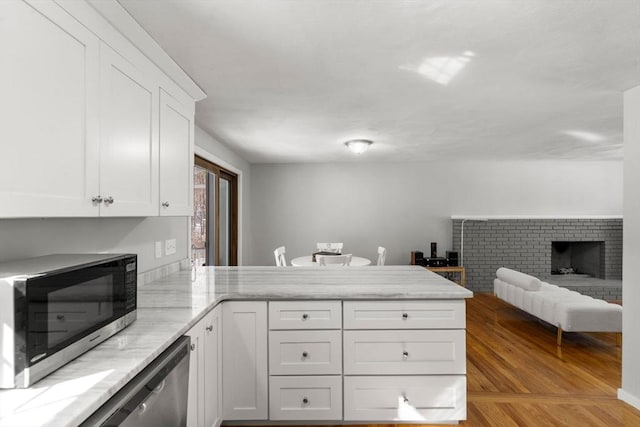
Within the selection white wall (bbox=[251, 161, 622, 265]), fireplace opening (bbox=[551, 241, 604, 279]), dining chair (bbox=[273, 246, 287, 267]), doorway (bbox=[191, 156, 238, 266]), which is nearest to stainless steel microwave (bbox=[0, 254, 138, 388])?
doorway (bbox=[191, 156, 238, 266])

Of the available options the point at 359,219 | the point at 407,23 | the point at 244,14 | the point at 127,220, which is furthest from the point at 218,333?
the point at 359,219

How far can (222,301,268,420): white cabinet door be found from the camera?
2.29 m

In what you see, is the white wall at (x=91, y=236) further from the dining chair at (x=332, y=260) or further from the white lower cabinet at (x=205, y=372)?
the dining chair at (x=332, y=260)

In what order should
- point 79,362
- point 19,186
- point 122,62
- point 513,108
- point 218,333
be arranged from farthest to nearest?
point 513,108, point 218,333, point 122,62, point 79,362, point 19,186

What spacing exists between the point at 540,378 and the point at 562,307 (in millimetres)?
1035

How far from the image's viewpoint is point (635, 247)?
263cm

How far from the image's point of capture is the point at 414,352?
2285 millimetres

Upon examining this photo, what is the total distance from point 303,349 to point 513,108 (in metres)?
2.57

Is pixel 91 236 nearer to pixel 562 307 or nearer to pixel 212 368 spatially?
pixel 212 368

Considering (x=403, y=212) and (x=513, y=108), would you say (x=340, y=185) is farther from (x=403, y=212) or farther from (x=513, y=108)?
(x=513, y=108)

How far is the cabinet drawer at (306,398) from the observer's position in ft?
7.57

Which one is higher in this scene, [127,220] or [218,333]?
[127,220]

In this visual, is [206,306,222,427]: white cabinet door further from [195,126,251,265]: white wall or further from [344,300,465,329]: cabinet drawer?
[195,126,251,265]: white wall

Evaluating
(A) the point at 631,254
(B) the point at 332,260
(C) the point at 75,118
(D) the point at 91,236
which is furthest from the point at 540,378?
(C) the point at 75,118
